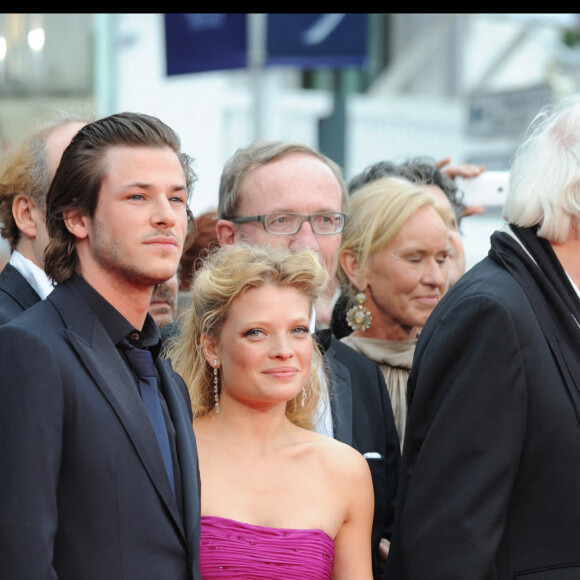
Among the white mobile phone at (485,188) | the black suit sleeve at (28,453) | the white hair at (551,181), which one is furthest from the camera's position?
the white mobile phone at (485,188)

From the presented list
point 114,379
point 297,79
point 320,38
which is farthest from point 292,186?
point 297,79

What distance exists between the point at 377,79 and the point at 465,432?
13.2 metres

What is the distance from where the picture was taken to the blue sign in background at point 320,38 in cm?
819

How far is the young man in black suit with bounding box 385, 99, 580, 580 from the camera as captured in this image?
2.82m

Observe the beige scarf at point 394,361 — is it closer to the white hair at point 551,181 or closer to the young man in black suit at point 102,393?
the white hair at point 551,181

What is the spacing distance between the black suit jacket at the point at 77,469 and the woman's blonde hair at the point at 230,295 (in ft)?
2.60

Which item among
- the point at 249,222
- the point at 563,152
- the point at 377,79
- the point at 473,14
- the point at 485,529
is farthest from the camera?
the point at 377,79

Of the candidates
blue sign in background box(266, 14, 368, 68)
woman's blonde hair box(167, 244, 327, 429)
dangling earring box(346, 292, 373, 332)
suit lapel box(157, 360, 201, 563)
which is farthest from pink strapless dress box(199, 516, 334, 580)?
blue sign in background box(266, 14, 368, 68)

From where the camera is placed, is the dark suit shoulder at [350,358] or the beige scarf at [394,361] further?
the beige scarf at [394,361]

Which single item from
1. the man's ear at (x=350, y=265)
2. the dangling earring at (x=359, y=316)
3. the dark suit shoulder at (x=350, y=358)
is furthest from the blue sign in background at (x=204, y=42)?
the dark suit shoulder at (x=350, y=358)

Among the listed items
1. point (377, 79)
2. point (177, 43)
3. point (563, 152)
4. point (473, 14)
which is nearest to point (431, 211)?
point (563, 152)

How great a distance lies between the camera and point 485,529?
2799 millimetres

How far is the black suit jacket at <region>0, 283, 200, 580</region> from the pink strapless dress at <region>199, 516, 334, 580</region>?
46 cm

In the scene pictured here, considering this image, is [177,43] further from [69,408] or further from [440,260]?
[69,408]
